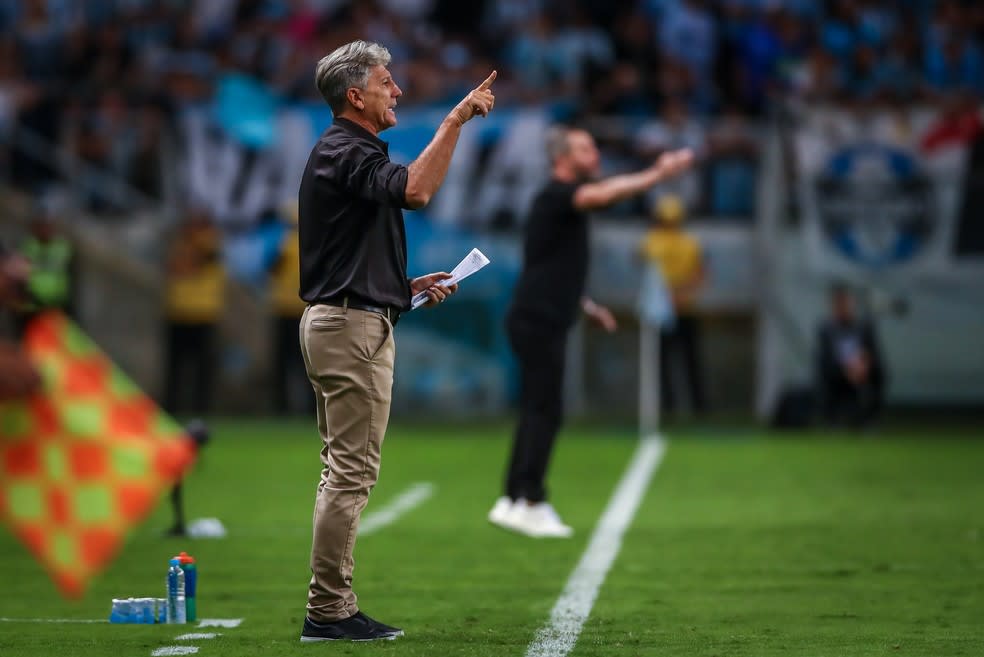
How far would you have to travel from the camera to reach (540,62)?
22.4 meters

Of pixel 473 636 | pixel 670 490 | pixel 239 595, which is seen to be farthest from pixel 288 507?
pixel 473 636

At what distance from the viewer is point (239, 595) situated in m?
8.54

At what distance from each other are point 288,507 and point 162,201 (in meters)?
10.7

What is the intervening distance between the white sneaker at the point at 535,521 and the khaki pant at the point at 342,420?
395 centimetres

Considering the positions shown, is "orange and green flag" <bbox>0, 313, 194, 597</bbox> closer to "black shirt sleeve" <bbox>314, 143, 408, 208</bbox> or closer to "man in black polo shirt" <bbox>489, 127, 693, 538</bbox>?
"black shirt sleeve" <bbox>314, 143, 408, 208</bbox>

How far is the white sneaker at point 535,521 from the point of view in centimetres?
1084

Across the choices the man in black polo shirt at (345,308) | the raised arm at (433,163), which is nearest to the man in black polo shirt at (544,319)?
the man in black polo shirt at (345,308)

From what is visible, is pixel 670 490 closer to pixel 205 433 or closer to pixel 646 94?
pixel 205 433

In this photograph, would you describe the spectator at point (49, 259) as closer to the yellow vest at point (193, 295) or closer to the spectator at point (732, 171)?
the yellow vest at point (193, 295)

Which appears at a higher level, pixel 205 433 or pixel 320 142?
pixel 320 142

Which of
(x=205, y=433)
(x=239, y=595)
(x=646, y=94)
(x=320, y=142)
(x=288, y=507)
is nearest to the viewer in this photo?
(x=320, y=142)

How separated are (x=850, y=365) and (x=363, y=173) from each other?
1371 cm

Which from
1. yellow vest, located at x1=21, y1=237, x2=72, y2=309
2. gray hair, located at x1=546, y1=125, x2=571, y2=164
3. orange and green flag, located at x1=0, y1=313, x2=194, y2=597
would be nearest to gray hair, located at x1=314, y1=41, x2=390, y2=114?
orange and green flag, located at x1=0, y1=313, x2=194, y2=597

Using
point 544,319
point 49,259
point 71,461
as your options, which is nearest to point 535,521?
point 544,319
